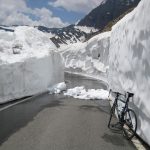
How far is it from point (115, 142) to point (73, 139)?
3.27 feet

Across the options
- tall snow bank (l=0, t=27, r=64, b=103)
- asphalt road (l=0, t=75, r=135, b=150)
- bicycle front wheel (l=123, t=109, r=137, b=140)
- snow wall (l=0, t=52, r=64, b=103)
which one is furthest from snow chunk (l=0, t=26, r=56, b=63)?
bicycle front wheel (l=123, t=109, r=137, b=140)

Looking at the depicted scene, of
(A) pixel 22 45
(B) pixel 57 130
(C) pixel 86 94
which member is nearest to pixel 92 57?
(A) pixel 22 45

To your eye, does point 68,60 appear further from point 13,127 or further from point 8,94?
point 13,127

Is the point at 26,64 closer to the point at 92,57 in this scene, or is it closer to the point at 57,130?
the point at 57,130

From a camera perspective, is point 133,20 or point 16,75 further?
point 16,75

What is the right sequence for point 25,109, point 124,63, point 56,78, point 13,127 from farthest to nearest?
point 56,78
point 25,109
point 124,63
point 13,127

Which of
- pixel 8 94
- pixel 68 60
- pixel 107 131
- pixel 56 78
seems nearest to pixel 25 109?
pixel 8 94

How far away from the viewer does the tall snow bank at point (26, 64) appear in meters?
17.0

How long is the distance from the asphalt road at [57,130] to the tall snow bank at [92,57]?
3090cm

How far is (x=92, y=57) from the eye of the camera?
58719mm

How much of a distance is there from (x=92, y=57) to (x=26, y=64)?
129 feet

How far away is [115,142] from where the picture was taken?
8.07 metres

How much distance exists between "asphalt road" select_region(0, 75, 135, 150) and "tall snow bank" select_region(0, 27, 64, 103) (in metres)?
3.71

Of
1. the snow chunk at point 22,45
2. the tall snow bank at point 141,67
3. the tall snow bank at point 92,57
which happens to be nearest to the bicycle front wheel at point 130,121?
the tall snow bank at point 141,67
